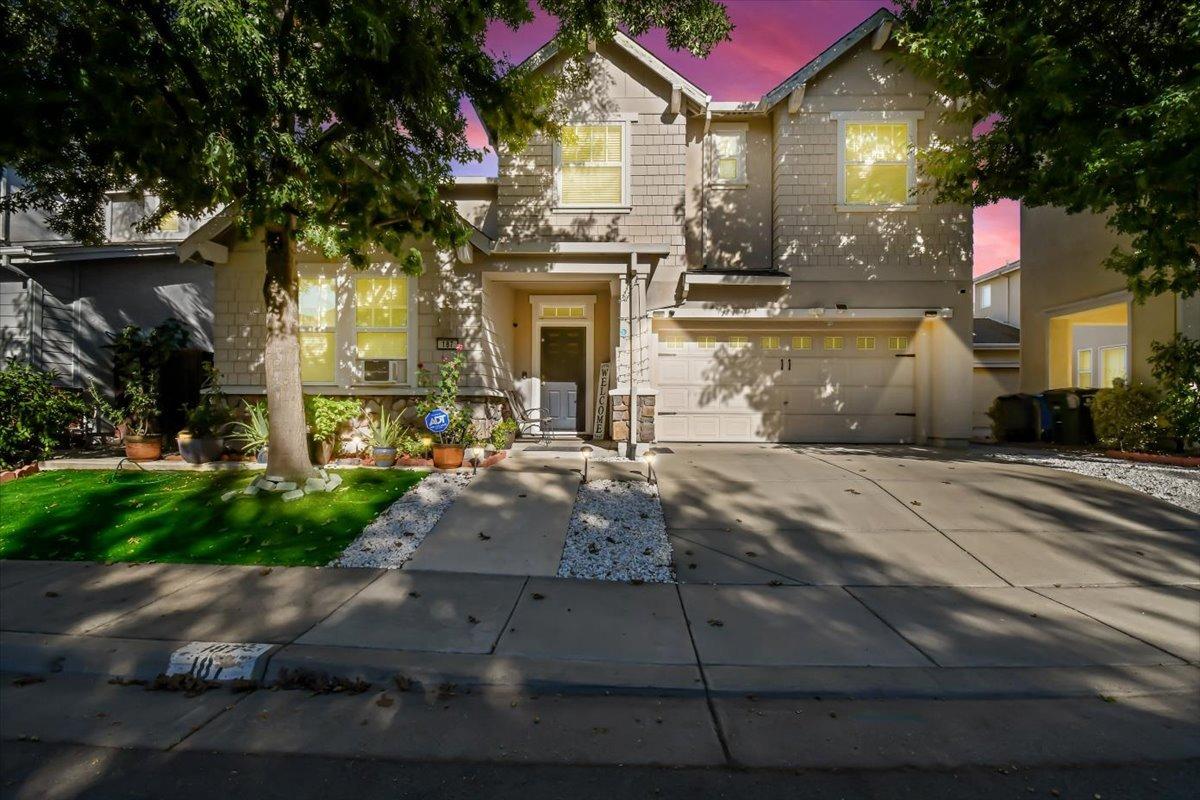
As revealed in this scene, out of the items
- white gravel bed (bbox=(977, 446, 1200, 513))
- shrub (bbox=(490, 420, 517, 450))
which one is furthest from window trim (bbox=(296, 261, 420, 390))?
white gravel bed (bbox=(977, 446, 1200, 513))

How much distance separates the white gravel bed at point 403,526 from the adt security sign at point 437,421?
85cm

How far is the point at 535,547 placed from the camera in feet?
20.7

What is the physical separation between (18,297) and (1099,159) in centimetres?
2051

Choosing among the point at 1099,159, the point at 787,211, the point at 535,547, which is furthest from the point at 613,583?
the point at 787,211

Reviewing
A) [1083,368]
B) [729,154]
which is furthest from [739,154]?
[1083,368]

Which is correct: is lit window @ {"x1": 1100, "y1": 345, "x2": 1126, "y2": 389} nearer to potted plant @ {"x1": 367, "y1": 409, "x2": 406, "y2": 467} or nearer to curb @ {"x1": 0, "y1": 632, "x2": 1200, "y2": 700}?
curb @ {"x1": 0, "y1": 632, "x2": 1200, "y2": 700}

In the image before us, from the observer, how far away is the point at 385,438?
31.1 feet

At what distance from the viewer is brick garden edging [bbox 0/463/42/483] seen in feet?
28.6

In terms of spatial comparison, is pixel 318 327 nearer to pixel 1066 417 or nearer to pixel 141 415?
pixel 141 415

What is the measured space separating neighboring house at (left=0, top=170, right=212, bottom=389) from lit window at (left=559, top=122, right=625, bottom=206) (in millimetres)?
9093

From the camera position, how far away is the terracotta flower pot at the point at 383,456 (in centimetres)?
925

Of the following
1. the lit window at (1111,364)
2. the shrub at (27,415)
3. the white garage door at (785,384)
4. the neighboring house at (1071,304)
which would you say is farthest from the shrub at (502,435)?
the lit window at (1111,364)

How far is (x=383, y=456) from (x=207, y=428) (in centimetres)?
321

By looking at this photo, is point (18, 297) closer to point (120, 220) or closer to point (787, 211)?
point (120, 220)
